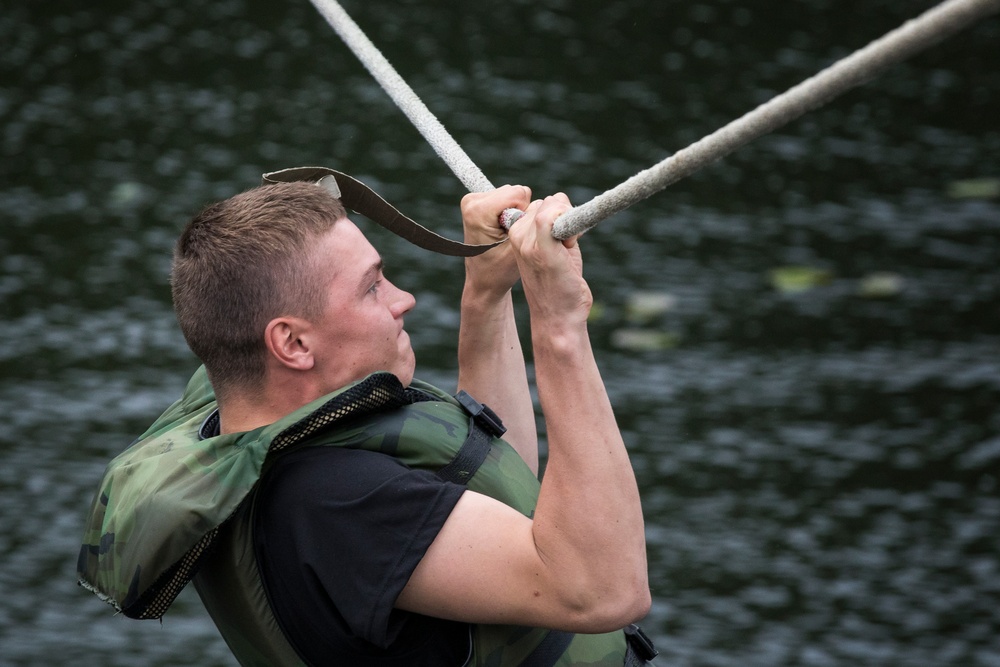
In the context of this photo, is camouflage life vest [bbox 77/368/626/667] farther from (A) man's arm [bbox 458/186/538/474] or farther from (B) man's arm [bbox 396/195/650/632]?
(A) man's arm [bbox 458/186/538/474]

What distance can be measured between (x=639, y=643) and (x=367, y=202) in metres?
0.77

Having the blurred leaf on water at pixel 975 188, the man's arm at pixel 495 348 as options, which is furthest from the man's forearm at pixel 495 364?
the blurred leaf on water at pixel 975 188

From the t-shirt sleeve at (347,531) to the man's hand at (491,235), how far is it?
1.39 ft

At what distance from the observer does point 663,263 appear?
15.8 feet

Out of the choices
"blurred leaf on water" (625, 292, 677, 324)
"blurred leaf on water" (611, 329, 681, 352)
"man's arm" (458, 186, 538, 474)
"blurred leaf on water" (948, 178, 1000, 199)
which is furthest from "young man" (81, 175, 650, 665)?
"blurred leaf on water" (948, 178, 1000, 199)

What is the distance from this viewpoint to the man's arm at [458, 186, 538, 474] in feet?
6.82

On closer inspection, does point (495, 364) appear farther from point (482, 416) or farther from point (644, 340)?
point (644, 340)

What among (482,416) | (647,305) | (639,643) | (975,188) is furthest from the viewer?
(975,188)

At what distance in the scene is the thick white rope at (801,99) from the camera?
46.9 inches

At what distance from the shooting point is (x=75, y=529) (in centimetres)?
372

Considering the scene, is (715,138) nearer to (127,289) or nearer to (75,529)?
(75,529)

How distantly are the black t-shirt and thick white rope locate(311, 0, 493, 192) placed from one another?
527 mm

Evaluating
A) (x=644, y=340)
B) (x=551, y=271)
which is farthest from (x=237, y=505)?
(x=644, y=340)

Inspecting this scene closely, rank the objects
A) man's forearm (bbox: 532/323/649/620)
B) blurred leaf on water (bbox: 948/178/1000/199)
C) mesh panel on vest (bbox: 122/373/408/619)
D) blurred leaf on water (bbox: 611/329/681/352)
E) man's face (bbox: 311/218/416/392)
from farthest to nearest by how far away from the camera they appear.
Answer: blurred leaf on water (bbox: 948/178/1000/199), blurred leaf on water (bbox: 611/329/681/352), man's face (bbox: 311/218/416/392), mesh panel on vest (bbox: 122/373/408/619), man's forearm (bbox: 532/323/649/620)
